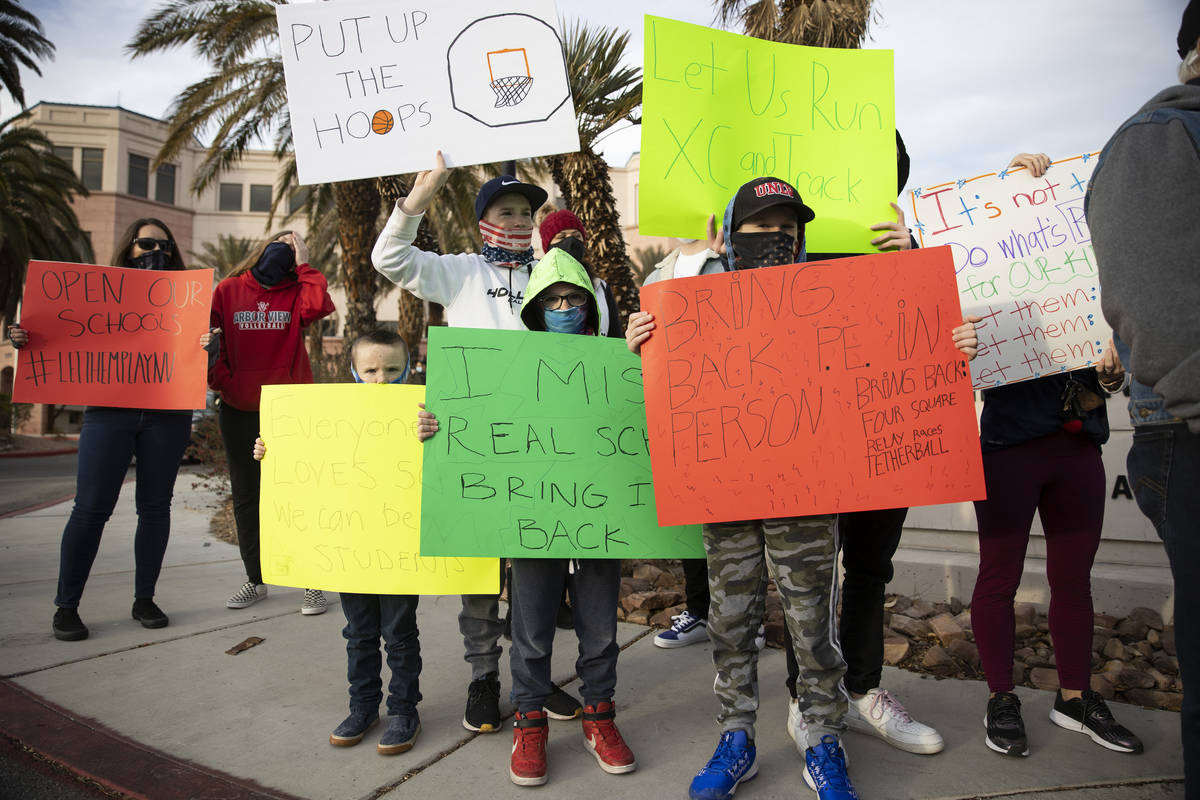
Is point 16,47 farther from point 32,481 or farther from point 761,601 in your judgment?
point 761,601

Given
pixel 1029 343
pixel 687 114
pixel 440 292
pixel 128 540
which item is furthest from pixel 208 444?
pixel 1029 343

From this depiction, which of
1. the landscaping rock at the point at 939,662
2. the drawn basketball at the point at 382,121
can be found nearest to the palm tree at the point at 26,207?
Result: the drawn basketball at the point at 382,121

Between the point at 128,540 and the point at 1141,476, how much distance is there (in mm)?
7081

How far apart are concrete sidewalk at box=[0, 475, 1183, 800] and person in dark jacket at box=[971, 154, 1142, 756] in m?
0.17

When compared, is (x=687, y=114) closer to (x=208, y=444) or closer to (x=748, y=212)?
(x=748, y=212)

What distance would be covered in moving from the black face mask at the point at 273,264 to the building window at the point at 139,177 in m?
41.2

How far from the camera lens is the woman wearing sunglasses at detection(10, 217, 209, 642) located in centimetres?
390

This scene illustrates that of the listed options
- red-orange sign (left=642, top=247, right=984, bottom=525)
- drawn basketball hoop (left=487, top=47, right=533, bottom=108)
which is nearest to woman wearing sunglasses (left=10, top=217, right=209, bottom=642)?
drawn basketball hoop (left=487, top=47, right=533, bottom=108)

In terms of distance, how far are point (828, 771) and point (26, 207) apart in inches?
1015

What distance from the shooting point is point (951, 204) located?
9.47 feet

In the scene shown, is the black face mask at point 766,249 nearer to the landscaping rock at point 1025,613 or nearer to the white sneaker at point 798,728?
the white sneaker at point 798,728

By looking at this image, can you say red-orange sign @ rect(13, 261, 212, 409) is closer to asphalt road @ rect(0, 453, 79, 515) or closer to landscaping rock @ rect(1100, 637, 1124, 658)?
asphalt road @ rect(0, 453, 79, 515)

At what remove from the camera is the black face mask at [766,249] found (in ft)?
8.36

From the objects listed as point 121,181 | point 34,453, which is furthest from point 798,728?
point 121,181
